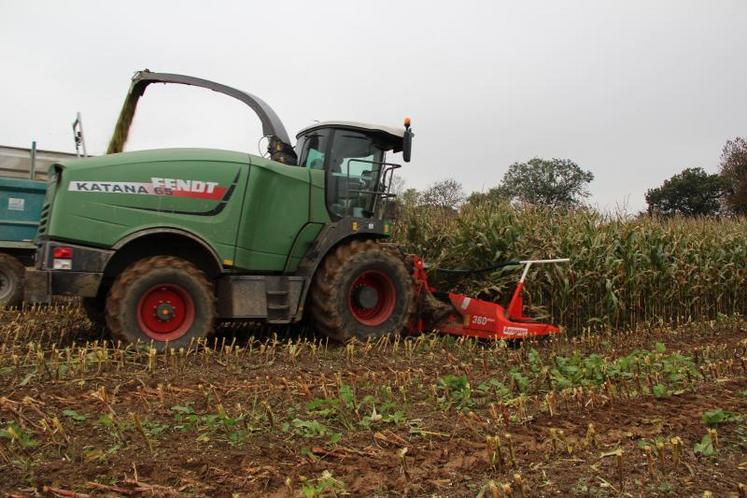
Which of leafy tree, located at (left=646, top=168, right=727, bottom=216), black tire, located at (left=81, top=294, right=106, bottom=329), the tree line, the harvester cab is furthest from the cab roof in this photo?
leafy tree, located at (left=646, top=168, right=727, bottom=216)

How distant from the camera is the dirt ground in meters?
2.62

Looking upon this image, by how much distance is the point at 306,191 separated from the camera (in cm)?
628

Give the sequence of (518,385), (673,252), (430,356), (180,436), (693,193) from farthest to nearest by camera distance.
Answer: (693,193)
(673,252)
(430,356)
(518,385)
(180,436)

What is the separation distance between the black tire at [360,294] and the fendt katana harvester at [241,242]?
13 mm

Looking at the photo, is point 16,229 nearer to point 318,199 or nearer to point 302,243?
point 302,243

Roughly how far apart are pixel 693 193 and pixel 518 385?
43029 millimetres

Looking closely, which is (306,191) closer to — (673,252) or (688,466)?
(688,466)

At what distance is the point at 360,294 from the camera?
6414 mm

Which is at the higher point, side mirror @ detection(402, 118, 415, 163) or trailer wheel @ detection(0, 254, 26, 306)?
side mirror @ detection(402, 118, 415, 163)

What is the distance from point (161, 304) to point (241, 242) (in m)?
0.92

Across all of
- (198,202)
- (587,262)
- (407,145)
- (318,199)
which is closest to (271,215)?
(318,199)

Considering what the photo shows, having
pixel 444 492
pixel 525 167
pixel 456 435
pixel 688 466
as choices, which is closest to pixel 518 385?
pixel 456 435

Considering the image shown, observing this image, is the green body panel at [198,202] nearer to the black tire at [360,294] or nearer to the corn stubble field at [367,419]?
the black tire at [360,294]

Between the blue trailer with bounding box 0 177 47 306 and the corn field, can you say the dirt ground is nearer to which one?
the corn field
